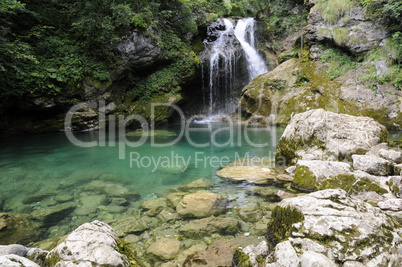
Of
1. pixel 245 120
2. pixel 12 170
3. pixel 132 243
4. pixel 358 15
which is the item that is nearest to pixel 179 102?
pixel 245 120

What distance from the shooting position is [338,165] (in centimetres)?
446

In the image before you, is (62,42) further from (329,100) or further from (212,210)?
(329,100)

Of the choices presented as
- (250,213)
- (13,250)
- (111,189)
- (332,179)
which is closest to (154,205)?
(111,189)

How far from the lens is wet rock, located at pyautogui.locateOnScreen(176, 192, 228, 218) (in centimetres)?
392

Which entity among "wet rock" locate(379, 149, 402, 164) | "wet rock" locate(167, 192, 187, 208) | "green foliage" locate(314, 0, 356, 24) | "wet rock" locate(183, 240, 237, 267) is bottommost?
"wet rock" locate(183, 240, 237, 267)

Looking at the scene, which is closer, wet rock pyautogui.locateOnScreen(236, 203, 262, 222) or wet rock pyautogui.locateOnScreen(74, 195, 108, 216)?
wet rock pyautogui.locateOnScreen(236, 203, 262, 222)

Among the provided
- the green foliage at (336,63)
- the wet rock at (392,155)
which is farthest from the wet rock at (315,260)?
the green foliage at (336,63)

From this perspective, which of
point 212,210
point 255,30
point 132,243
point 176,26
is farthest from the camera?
point 255,30

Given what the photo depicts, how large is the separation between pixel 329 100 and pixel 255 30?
1136cm

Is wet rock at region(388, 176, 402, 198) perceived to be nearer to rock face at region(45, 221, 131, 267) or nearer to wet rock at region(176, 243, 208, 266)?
wet rock at region(176, 243, 208, 266)

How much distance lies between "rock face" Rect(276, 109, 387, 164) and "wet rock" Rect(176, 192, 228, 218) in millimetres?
2683

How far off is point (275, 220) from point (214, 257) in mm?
869

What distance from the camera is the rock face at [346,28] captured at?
1290cm

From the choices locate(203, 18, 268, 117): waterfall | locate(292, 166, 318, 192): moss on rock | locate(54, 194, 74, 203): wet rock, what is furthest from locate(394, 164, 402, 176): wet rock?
locate(203, 18, 268, 117): waterfall
